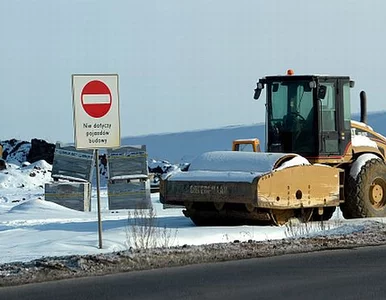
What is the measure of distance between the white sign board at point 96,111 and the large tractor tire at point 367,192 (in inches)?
266

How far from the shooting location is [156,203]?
31953 mm


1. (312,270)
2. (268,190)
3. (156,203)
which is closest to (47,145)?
(156,203)

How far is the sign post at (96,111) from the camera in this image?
1441 centimetres

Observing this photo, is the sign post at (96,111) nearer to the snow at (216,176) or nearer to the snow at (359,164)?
the snow at (216,176)

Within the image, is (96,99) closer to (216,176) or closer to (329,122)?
(216,176)

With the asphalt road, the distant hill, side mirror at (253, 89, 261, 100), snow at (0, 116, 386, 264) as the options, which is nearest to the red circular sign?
snow at (0, 116, 386, 264)

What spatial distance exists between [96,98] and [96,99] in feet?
0.07

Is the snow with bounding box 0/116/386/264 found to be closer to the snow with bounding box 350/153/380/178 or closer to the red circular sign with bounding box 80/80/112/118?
the snow with bounding box 350/153/380/178

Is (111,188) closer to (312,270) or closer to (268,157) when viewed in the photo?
(268,157)

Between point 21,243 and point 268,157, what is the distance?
16.4ft

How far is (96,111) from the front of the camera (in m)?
14.6

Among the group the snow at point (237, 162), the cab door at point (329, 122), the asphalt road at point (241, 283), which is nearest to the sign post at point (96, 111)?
the asphalt road at point (241, 283)

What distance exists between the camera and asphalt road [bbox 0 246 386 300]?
10172mm

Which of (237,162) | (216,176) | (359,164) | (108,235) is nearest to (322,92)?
(359,164)
